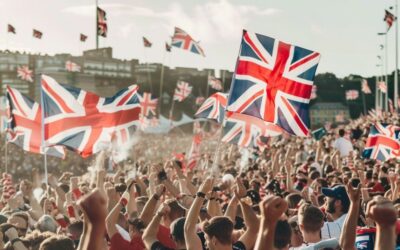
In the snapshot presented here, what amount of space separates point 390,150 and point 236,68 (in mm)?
6302

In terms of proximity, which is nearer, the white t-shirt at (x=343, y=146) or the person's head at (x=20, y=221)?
the person's head at (x=20, y=221)

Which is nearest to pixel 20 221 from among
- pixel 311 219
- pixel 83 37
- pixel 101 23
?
pixel 311 219

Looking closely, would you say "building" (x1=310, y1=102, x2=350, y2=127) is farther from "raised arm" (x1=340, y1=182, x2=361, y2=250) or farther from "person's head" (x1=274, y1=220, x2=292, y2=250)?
"raised arm" (x1=340, y1=182, x2=361, y2=250)

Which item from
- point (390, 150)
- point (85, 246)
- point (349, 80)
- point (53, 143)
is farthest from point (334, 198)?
point (349, 80)

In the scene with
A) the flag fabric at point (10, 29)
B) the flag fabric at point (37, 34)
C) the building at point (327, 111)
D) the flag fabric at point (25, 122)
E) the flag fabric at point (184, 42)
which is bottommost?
the building at point (327, 111)

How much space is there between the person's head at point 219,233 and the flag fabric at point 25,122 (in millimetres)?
9692

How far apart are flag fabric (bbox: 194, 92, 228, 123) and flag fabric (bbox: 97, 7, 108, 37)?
24820 mm

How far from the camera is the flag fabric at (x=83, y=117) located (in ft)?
38.3

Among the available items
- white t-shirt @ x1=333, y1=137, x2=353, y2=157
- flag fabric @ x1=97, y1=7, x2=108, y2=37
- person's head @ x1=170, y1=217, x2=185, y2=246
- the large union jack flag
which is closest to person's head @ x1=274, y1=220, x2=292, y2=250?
person's head @ x1=170, y1=217, x2=185, y2=246

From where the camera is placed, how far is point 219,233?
4.77 meters

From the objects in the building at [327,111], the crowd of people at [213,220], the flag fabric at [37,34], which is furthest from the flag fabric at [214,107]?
the building at [327,111]

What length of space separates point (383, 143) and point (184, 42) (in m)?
15.5

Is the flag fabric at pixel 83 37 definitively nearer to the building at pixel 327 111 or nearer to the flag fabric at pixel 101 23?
the flag fabric at pixel 101 23

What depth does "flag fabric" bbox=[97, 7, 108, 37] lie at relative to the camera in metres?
41.0
